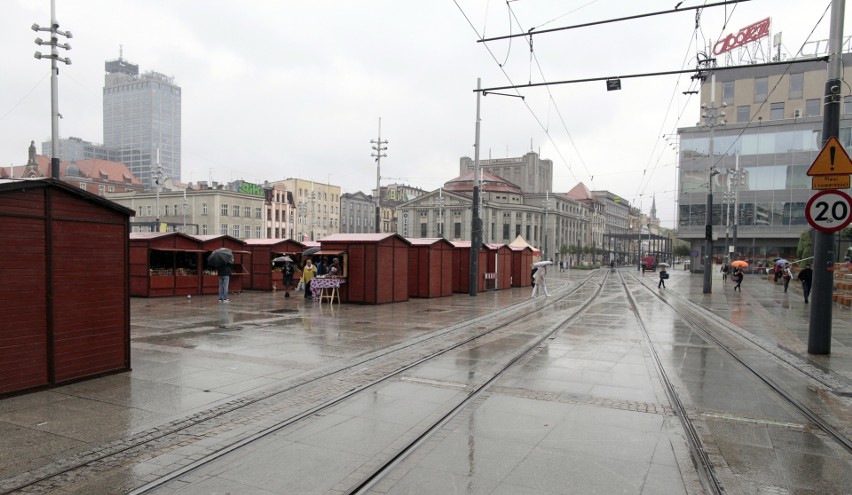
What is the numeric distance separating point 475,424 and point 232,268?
20558 mm

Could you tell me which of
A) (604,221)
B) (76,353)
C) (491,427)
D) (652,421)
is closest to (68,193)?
(76,353)

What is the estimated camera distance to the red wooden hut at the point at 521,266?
34562 millimetres

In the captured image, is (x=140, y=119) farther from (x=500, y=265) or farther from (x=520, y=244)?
(x=500, y=265)

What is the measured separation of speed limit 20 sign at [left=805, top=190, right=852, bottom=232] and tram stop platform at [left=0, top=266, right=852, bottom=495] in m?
2.59

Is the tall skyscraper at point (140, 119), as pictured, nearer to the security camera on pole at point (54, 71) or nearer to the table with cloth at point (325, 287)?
the security camera on pole at point (54, 71)

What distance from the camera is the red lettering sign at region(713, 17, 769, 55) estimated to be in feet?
181

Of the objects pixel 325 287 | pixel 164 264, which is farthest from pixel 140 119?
pixel 325 287

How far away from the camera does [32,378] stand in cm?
685

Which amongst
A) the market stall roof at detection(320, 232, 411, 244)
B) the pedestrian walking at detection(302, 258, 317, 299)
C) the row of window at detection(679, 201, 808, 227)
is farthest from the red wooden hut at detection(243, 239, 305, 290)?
the row of window at detection(679, 201, 808, 227)

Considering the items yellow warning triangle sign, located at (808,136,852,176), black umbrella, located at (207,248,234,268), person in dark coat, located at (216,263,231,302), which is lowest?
person in dark coat, located at (216,263,231,302)

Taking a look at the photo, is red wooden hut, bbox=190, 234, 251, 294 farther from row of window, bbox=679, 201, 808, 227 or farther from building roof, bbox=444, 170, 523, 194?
building roof, bbox=444, 170, 523, 194

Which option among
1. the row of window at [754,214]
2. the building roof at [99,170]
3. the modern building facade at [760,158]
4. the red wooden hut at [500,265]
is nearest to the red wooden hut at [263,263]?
the red wooden hut at [500,265]

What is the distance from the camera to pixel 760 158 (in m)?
59.7

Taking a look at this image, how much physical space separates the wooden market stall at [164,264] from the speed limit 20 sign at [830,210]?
69.2ft
